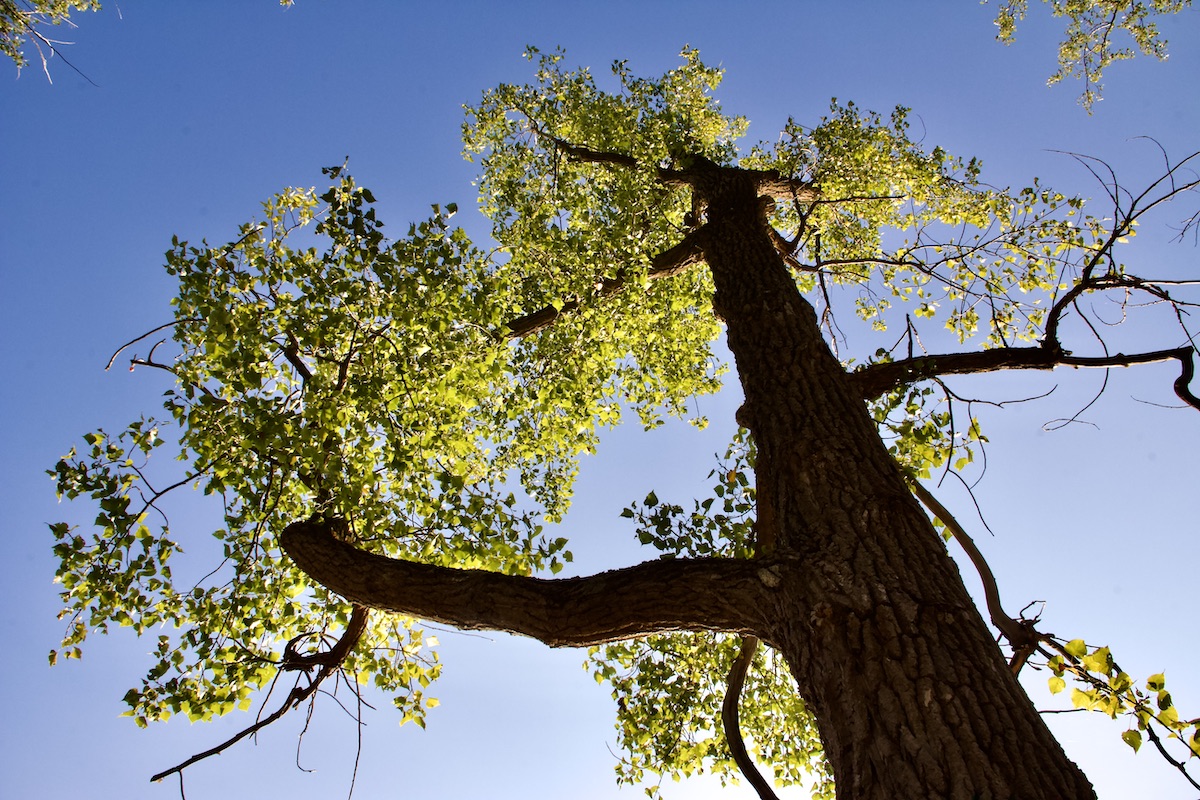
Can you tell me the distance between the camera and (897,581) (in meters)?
2.74

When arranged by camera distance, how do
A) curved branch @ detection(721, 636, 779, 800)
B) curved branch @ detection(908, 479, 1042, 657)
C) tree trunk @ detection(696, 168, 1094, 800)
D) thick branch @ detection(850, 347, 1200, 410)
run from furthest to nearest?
thick branch @ detection(850, 347, 1200, 410) → curved branch @ detection(721, 636, 779, 800) → curved branch @ detection(908, 479, 1042, 657) → tree trunk @ detection(696, 168, 1094, 800)

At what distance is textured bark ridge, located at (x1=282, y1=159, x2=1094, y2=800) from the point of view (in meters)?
2.19

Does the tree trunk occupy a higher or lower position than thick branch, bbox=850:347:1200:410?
lower

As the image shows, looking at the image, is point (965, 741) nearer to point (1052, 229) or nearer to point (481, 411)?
point (481, 411)

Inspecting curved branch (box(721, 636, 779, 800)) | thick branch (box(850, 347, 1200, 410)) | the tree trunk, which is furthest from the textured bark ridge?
curved branch (box(721, 636, 779, 800))

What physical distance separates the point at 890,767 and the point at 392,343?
4.40 meters

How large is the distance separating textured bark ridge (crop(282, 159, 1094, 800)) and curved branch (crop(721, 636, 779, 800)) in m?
0.79

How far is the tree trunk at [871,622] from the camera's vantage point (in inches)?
84.4

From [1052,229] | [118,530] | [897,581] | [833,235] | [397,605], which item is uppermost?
[833,235]

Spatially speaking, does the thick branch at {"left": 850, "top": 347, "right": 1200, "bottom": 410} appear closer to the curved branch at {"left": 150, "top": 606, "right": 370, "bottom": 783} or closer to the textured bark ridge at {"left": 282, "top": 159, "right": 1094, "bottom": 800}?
the textured bark ridge at {"left": 282, "top": 159, "right": 1094, "bottom": 800}

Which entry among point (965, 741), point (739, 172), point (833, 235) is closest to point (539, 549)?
point (965, 741)

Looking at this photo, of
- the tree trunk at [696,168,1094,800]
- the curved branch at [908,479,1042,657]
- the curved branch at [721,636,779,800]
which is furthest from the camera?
the curved branch at [721,636,779,800]

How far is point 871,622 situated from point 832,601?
0.57 ft

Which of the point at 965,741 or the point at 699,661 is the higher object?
the point at 699,661
